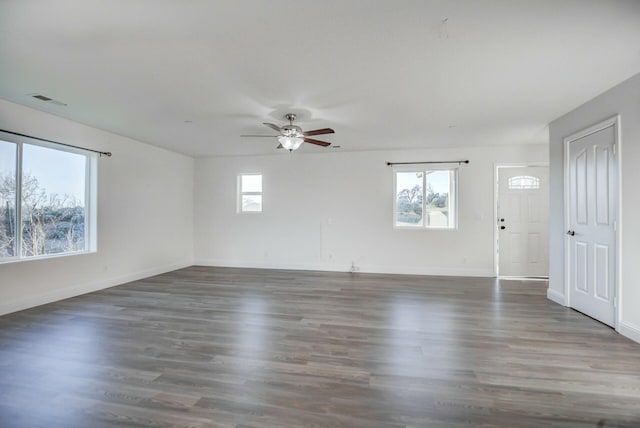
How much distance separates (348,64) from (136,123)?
3440 mm

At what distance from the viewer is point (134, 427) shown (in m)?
1.72

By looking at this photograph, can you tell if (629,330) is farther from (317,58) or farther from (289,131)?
(289,131)

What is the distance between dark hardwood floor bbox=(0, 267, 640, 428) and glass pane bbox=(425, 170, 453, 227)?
2122mm

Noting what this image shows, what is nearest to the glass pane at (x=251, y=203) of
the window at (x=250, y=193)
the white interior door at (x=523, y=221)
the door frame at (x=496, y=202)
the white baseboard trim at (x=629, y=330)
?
the window at (x=250, y=193)

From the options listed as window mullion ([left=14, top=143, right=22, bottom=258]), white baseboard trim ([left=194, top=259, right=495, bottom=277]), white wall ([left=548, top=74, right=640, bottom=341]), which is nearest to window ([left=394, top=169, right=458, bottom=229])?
white baseboard trim ([left=194, top=259, right=495, bottom=277])

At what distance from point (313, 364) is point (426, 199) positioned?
4625 mm

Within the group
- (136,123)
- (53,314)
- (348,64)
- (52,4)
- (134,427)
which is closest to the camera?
(134,427)

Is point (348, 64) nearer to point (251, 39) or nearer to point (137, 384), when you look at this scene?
point (251, 39)

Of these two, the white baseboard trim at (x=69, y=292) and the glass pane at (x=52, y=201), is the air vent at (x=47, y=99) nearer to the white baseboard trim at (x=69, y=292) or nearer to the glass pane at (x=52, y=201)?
the glass pane at (x=52, y=201)

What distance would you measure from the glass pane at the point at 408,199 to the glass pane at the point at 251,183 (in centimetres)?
306

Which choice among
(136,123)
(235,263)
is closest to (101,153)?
(136,123)

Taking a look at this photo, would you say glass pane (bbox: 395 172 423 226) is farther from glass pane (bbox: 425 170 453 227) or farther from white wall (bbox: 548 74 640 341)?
white wall (bbox: 548 74 640 341)

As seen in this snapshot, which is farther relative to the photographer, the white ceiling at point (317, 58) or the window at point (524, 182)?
the window at point (524, 182)

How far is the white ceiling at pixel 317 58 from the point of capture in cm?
196
